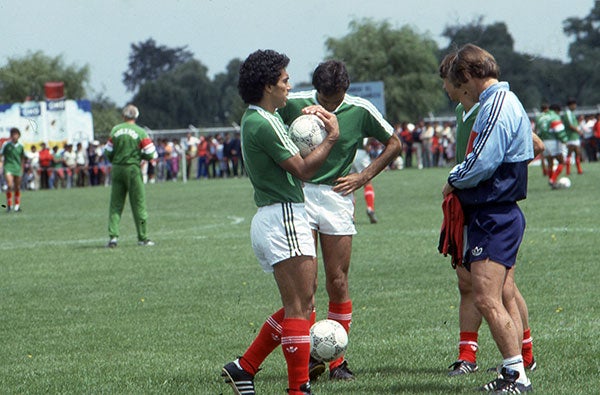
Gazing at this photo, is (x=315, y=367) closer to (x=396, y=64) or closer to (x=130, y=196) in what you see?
(x=130, y=196)

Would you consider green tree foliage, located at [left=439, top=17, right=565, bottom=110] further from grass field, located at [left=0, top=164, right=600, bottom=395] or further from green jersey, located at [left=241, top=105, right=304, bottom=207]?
green jersey, located at [left=241, top=105, right=304, bottom=207]

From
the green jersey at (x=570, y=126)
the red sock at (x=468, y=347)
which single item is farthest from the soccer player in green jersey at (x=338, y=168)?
the green jersey at (x=570, y=126)

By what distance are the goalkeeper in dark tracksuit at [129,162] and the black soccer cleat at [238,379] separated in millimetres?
10598

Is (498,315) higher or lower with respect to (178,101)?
lower

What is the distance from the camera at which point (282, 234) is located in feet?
19.6

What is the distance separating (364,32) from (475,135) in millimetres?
65668

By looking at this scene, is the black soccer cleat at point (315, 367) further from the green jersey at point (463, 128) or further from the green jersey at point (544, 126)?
the green jersey at point (544, 126)

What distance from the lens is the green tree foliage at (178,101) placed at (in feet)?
294

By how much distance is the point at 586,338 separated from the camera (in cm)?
782

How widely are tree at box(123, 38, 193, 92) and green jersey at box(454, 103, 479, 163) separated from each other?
322ft

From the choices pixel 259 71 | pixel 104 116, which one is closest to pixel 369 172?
pixel 259 71

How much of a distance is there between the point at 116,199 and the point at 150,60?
90188mm

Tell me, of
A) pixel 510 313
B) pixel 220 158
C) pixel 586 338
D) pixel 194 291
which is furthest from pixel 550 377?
pixel 220 158

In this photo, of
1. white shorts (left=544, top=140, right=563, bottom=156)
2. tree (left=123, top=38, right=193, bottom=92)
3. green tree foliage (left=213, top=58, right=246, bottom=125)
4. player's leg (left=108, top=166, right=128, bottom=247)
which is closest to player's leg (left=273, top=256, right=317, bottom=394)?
player's leg (left=108, top=166, right=128, bottom=247)
